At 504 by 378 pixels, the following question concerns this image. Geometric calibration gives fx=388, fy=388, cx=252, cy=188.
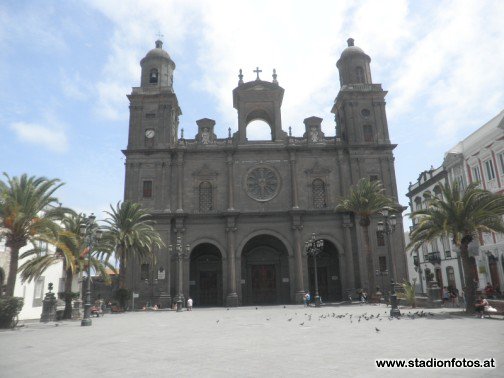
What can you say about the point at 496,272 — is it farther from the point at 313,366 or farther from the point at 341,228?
the point at 313,366

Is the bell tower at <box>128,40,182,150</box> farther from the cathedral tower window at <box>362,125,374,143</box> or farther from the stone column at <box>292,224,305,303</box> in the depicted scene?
the cathedral tower window at <box>362,125,374,143</box>

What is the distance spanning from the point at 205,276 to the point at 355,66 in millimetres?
28038

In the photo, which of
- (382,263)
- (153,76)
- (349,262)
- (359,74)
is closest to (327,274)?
(349,262)

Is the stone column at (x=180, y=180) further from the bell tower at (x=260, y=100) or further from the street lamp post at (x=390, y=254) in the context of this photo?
the street lamp post at (x=390, y=254)

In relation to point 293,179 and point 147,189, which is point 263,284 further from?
point 147,189

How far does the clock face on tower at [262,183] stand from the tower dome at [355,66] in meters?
14.0

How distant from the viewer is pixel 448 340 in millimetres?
11617

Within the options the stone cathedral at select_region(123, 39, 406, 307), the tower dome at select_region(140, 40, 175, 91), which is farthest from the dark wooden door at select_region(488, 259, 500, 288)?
the tower dome at select_region(140, 40, 175, 91)

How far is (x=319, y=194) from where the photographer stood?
1559 inches

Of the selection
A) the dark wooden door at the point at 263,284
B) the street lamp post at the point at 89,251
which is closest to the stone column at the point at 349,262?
the dark wooden door at the point at 263,284

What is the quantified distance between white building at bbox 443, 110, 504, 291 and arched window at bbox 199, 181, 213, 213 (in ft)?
73.5

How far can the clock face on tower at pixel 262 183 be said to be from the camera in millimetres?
39250

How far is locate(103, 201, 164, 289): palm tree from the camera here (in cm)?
3216

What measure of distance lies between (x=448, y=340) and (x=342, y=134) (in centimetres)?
3306
